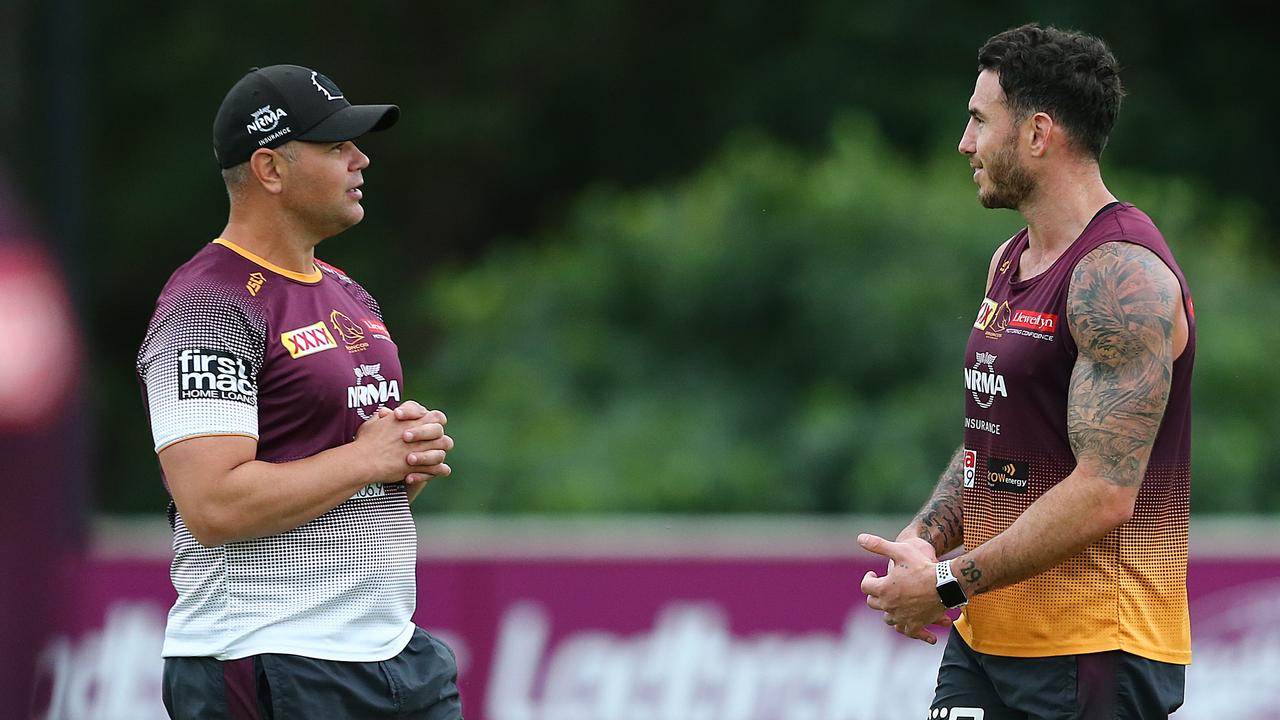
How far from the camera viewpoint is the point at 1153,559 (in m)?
3.90

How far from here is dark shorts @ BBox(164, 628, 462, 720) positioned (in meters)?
3.86

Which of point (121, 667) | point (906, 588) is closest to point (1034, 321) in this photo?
point (906, 588)

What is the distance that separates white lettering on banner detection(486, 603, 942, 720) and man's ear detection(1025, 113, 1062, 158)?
3.84m

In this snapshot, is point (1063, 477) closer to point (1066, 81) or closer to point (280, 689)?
point (1066, 81)

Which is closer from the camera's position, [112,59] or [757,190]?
[757,190]

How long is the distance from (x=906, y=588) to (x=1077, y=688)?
1.45ft

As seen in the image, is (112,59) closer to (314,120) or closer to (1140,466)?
(314,120)

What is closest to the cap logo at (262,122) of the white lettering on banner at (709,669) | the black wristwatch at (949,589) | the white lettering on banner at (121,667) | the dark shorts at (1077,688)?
the black wristwatch at (949,589)

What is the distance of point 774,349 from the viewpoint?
11016 millimetres

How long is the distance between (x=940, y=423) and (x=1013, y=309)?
Result: 20.1ft

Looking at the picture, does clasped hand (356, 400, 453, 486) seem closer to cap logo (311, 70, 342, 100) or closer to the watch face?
cap logo (311, 70, 342, 100)

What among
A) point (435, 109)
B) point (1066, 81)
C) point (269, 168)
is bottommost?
point (269, 168)

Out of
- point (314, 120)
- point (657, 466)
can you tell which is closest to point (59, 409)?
point (314, 120)


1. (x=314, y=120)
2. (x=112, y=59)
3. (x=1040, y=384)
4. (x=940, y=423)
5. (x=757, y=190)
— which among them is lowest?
(x=1040, y=384)
